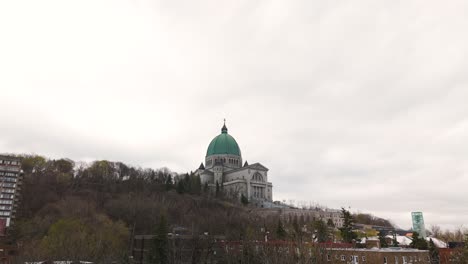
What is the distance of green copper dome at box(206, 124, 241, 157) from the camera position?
434 ft

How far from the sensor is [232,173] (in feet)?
420

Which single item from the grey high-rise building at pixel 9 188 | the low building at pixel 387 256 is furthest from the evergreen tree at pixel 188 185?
the low building at pixel 387 256

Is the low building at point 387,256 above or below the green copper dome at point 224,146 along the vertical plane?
below

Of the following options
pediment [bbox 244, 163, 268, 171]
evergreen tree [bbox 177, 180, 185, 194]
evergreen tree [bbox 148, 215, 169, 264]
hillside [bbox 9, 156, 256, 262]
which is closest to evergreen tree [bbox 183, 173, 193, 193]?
hillside [bbox 9, 156, 256, 262]

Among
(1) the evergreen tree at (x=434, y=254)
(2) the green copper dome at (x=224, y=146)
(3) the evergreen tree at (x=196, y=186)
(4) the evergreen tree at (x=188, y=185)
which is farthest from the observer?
(2) the green copper dome at (x=224, y=146)

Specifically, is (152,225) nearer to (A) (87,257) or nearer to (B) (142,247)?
(B) (142,247)

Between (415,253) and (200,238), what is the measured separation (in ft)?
85.3

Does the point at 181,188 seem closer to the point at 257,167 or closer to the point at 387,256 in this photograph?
the point at 257,167

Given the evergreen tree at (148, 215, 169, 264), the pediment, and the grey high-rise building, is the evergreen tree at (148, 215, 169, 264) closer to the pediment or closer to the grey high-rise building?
the grey high-rise building

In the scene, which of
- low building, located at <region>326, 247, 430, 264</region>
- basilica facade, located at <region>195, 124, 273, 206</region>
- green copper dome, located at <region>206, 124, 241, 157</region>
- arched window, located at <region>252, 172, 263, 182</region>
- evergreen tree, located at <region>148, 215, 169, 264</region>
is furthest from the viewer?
green copper dome, located at <region>206, 124, 241, 157</region>

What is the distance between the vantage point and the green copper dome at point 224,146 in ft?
434

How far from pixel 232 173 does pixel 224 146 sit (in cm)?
1067

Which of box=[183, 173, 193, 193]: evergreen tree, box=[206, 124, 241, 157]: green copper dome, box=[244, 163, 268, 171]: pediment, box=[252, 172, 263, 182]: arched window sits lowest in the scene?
box=[183, 173, 193, 193]: evergreen tree

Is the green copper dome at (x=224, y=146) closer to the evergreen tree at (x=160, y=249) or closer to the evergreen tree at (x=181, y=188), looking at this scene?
the evergreen tree at (x=181, y=188)
